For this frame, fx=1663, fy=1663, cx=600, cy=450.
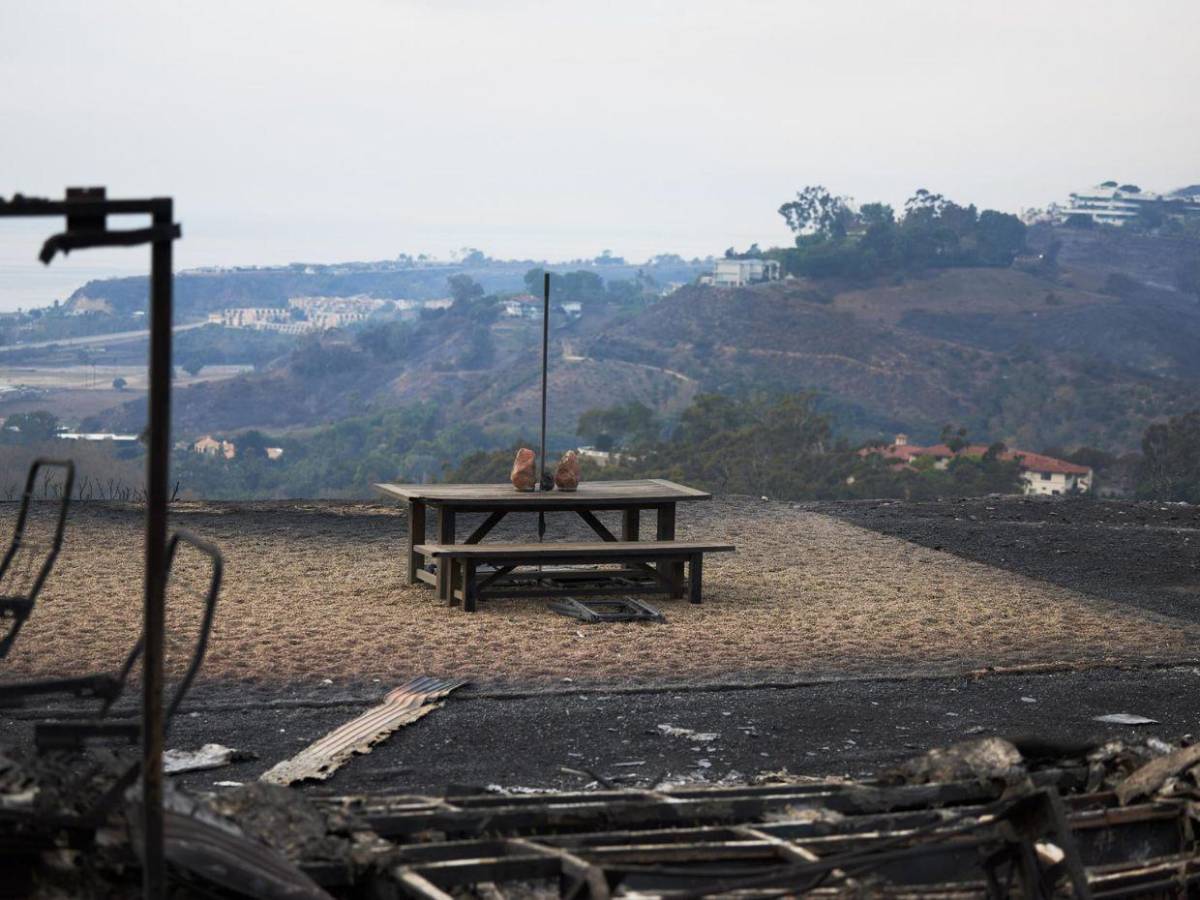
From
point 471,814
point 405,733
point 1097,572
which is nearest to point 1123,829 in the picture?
point 471,814

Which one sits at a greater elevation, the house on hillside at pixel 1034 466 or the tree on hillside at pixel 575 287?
the tree on hillside at pixel 575 287

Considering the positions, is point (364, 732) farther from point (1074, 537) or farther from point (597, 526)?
point (1074, 537)

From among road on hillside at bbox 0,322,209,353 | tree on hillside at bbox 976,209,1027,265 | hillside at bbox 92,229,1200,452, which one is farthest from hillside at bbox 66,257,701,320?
tree on hillside at bbox 976,209,1027,265

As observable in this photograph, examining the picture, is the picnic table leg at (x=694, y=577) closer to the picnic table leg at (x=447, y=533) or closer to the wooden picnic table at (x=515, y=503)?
the wooden picnic table at (x=515, y=503)

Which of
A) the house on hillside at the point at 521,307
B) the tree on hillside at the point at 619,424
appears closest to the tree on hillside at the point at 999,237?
the house on hillside at the point at 521,307

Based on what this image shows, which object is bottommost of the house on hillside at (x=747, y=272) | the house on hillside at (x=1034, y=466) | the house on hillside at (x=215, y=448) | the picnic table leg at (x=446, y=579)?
the house on hillside at (x=215, y=448)

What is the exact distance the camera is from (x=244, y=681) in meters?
7.38

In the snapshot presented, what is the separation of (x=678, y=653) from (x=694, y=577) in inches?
56.8

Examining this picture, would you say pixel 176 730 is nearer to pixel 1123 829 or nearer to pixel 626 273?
pixel 1123 829

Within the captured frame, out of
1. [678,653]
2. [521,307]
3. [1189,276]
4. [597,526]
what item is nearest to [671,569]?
[597,526]

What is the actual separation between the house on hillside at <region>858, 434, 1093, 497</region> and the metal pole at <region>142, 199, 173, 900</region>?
3183 cm

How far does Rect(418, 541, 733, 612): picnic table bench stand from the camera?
9.18 meters

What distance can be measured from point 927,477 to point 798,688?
25.5 metres

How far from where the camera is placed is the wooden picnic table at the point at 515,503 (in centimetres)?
948
